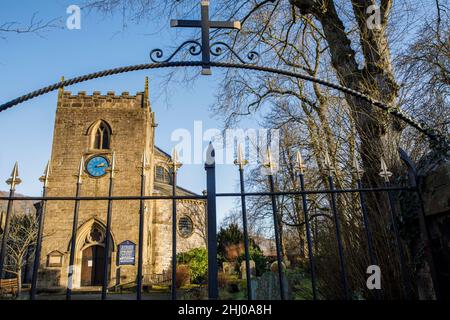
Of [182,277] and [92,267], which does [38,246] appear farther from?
[92,267]

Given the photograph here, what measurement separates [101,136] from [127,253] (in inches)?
325

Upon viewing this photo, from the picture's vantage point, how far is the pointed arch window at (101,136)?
69.3ft

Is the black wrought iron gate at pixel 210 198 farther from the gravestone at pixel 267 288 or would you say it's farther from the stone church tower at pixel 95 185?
the stone church tower at pixel 95 185

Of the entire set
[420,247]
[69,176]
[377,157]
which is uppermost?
[69,176]

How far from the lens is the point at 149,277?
19938mm

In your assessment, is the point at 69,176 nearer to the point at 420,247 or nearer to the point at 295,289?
the point at 295,289

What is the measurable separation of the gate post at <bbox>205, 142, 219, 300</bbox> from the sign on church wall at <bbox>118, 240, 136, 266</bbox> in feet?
48.6

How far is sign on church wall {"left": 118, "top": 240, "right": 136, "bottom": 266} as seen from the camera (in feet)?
53.5
